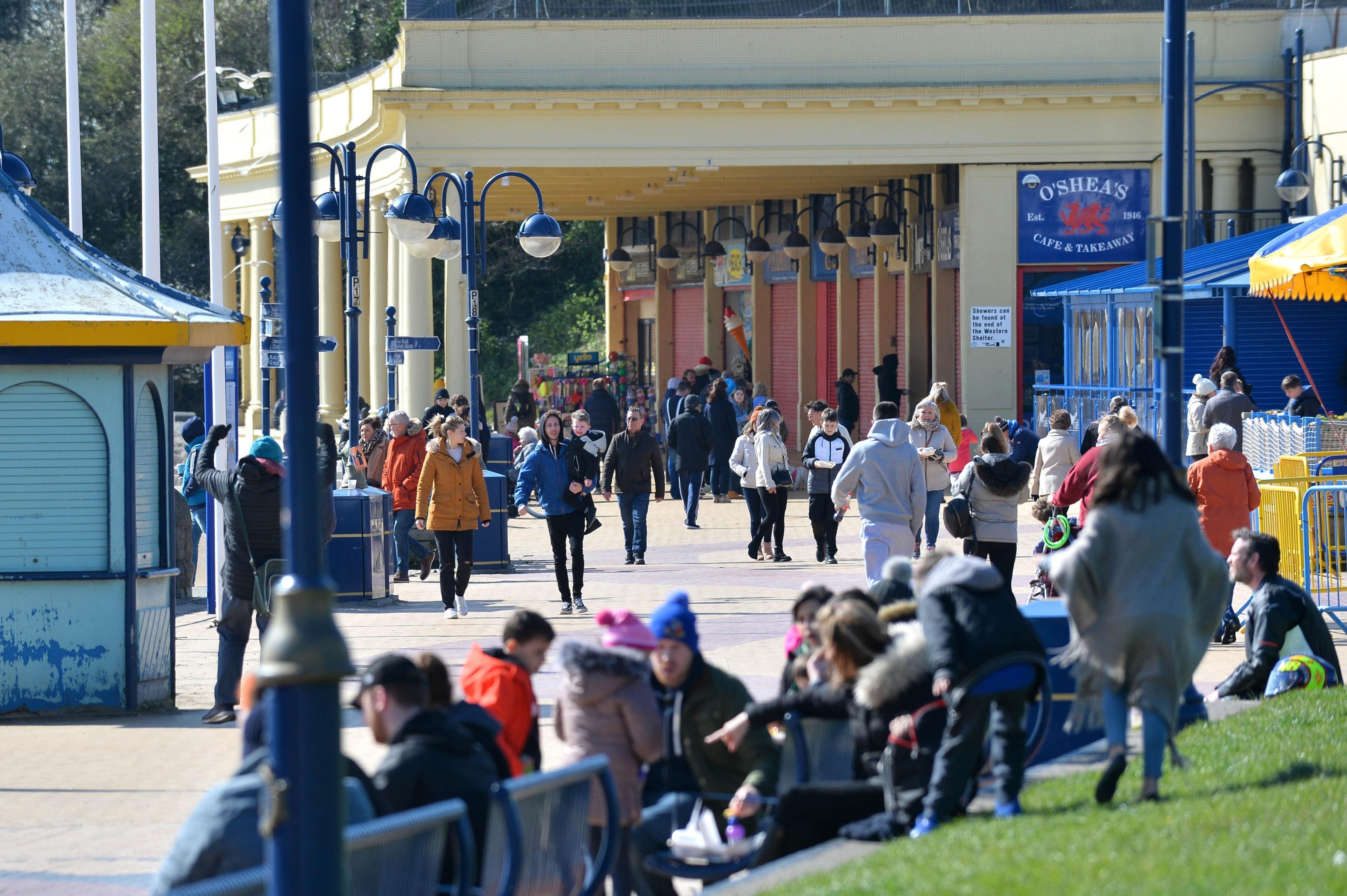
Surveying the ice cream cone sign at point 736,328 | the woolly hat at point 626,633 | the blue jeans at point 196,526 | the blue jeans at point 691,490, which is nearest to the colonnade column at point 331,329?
the ice cream cone sign at point 736,328

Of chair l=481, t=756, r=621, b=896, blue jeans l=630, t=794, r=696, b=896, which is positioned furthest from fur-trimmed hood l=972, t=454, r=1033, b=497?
chair l=481, t=756, r=621, b=896

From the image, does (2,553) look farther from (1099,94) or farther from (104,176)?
(104,176)

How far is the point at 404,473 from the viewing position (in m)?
17.5

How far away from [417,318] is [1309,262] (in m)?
18.8

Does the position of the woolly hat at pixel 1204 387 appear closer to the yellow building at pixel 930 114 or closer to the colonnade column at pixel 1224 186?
the yellow building at pixel 930 114

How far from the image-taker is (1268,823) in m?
6.35

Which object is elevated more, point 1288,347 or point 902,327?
point 902,327

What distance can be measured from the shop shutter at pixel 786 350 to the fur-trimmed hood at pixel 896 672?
98.4 feet

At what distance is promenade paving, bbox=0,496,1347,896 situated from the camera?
7645mm

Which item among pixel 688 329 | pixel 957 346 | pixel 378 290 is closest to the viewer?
pixel 957 346

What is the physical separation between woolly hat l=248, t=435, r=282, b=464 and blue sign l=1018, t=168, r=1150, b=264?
1933cm

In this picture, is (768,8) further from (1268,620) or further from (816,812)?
(816,812)

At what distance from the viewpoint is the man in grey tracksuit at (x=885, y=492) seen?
13359 mm

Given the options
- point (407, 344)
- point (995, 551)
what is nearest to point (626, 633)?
point (995, 551)
